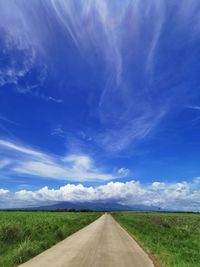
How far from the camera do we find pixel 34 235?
2448cm

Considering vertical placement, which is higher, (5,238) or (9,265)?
(5,238)

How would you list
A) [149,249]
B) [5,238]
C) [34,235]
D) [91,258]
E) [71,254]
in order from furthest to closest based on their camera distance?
[34,235]
[149,249]
[5,238]
[71,254]
[91,258]

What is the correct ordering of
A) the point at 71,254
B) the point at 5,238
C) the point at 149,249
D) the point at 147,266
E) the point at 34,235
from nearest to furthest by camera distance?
the point at 147,266, the point at 71,254, the point at 5,238, the point at 149,249, the point at 34,235

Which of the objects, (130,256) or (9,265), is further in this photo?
(130,256)

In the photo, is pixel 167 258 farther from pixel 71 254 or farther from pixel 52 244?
pixel 52 244

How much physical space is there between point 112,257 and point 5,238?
6.56 meters

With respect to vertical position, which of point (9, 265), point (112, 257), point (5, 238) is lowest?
point (9, 265)

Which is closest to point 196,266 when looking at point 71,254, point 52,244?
point 71,254

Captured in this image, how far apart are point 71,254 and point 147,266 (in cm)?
431

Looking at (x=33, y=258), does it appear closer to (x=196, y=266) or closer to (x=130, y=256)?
(x=130, y=256)

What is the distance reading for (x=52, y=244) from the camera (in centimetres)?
2350

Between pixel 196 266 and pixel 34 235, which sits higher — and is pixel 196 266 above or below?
below

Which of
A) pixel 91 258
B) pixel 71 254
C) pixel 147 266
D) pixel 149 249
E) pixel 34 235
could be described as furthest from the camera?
pixel 34 235

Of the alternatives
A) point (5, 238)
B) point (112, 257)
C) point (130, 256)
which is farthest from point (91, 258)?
point (5, 238)
